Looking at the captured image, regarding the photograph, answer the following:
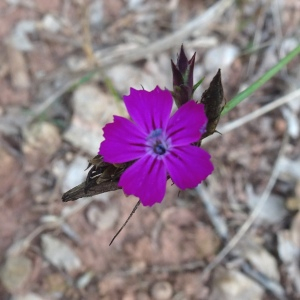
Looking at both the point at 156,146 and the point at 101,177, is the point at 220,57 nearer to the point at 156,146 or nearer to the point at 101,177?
the point at 156,146

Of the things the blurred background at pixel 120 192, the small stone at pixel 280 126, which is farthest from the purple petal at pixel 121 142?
the small stone at pixel 280 126

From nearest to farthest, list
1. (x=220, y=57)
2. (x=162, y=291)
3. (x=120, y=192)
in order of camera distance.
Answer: (x=162, y=291)
(x=120, y=192)
(x=220, y=57)

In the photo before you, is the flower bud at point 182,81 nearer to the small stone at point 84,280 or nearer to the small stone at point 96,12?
the small stone at point 84,280

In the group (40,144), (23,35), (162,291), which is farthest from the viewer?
(23,35)

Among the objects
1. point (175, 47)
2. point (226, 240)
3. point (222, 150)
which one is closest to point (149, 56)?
point (175, 47)

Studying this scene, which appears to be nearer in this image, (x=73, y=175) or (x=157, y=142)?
(x=157, y=142)

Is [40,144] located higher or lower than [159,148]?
higher

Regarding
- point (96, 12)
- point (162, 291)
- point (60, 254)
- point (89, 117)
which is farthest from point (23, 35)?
point (162, 291)

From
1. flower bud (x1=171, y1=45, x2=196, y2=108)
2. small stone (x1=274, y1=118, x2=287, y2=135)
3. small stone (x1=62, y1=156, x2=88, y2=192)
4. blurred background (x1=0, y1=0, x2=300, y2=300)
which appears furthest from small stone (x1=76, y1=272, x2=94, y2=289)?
flower bud (x1=171, y1=45, x2=196, y2=108)
